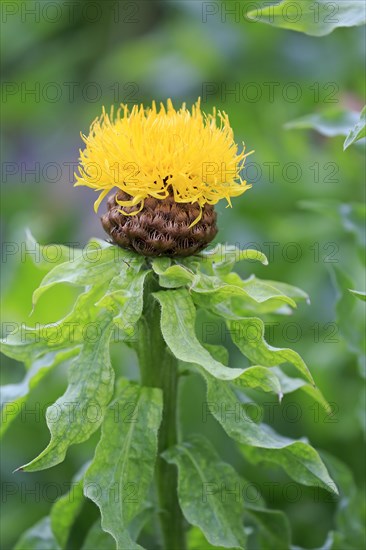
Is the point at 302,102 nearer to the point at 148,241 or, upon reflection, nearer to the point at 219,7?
the point at 219,7

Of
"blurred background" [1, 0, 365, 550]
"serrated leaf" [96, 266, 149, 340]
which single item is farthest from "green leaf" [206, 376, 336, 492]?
"blurred background" [1, 0, 365, 550]

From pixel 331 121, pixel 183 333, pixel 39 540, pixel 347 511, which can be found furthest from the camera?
pixel 331 121

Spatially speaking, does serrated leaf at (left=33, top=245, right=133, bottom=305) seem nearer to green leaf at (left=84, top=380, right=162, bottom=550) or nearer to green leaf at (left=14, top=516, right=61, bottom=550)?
green leaf at (left=84, top=380, right=162, bottom=550)

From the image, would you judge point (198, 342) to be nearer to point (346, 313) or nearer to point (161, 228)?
point (161, 228)

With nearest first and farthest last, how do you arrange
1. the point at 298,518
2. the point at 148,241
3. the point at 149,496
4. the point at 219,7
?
the point at 148,241
the point at 149,496
the point at 298,518
the point at 219,7

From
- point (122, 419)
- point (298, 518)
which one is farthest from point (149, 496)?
point (298, 518)

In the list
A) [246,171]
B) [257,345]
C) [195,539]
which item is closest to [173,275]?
[257,345]
